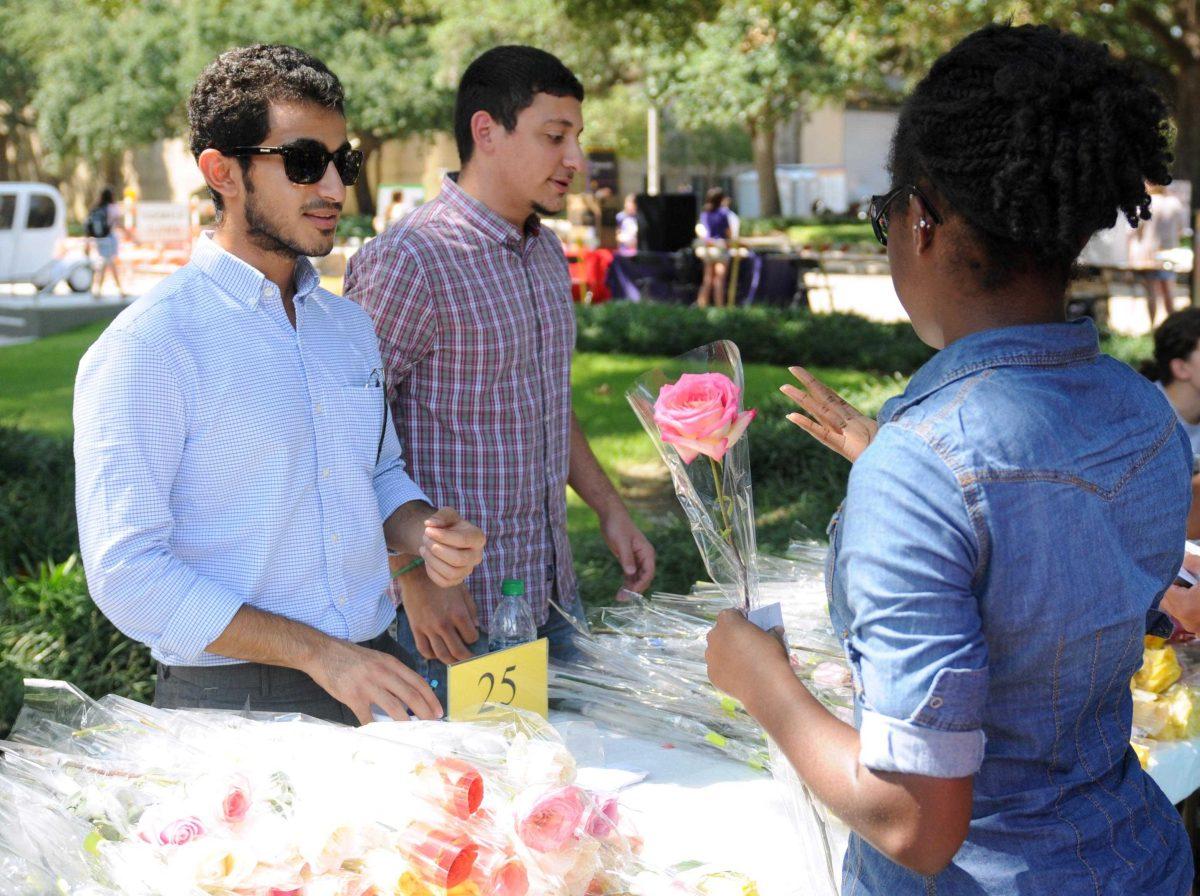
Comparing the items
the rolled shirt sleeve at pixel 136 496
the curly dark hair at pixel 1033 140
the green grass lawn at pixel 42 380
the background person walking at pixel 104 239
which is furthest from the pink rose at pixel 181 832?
the background person walking at pixel 104 239

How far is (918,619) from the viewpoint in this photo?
1.17 metres

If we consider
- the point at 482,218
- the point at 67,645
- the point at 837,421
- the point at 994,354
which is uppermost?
the point at 482,218

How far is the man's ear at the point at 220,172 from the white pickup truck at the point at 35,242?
18.3 metres

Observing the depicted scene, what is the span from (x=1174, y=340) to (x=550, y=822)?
12.3 ft

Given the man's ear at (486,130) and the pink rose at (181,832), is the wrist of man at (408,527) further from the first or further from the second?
the man's ear at (486,130)

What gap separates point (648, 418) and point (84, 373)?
2.80 ft

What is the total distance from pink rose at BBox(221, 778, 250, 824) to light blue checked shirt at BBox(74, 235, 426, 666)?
34 centimetres

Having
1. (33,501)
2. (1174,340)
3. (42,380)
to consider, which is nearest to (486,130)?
(1174,340)

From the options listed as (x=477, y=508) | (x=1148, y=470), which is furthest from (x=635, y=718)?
(x=1148, y=470)

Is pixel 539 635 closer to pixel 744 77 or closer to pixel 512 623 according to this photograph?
pixel 512 623

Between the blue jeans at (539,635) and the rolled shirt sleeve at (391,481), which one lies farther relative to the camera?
the blue jeans at (539,635)

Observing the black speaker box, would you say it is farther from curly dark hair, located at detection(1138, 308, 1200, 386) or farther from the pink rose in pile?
the pink rose in pile

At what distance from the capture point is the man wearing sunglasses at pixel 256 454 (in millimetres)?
1895

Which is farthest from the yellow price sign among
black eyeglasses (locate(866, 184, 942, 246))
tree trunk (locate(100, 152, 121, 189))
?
tree trunk (locate(100, 152, 121, 189))
